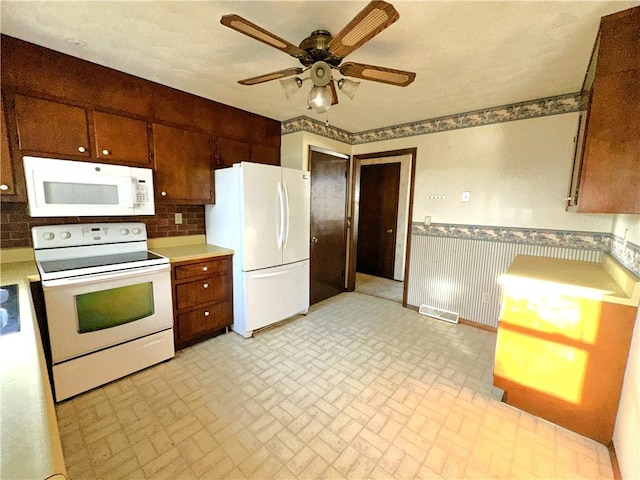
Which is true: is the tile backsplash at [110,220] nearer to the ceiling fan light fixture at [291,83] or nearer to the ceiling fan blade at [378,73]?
the ceiling fan light fixture at [291,83]

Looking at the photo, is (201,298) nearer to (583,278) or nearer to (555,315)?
(555,315)

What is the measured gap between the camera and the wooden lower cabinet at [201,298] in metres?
2.46

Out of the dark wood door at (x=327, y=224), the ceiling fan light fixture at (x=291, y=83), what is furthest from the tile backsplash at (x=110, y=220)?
the ceiling fan light fixture at (x=291, y=83)

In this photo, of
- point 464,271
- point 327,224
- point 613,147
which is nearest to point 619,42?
point 613,147

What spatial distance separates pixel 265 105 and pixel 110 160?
59.4 inches

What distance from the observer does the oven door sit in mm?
1803

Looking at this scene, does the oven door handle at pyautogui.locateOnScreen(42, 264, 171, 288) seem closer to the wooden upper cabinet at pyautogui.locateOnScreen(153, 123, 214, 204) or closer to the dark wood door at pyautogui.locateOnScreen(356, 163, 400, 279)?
the wooden upper cabinet at pyautogui.locateOnScreen(153, 123, 214, 204)

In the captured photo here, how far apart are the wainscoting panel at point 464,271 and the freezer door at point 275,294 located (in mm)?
1434

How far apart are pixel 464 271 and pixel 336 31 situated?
2.72m

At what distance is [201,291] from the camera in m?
2.59

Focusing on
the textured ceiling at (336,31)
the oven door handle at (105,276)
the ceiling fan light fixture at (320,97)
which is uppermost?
the textured ceiling at (336,31)

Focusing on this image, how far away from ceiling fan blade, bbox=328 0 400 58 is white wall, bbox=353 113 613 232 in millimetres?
2238

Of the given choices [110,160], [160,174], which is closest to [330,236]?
[160,174]

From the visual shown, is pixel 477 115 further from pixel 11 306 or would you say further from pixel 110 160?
pixel 11 306
